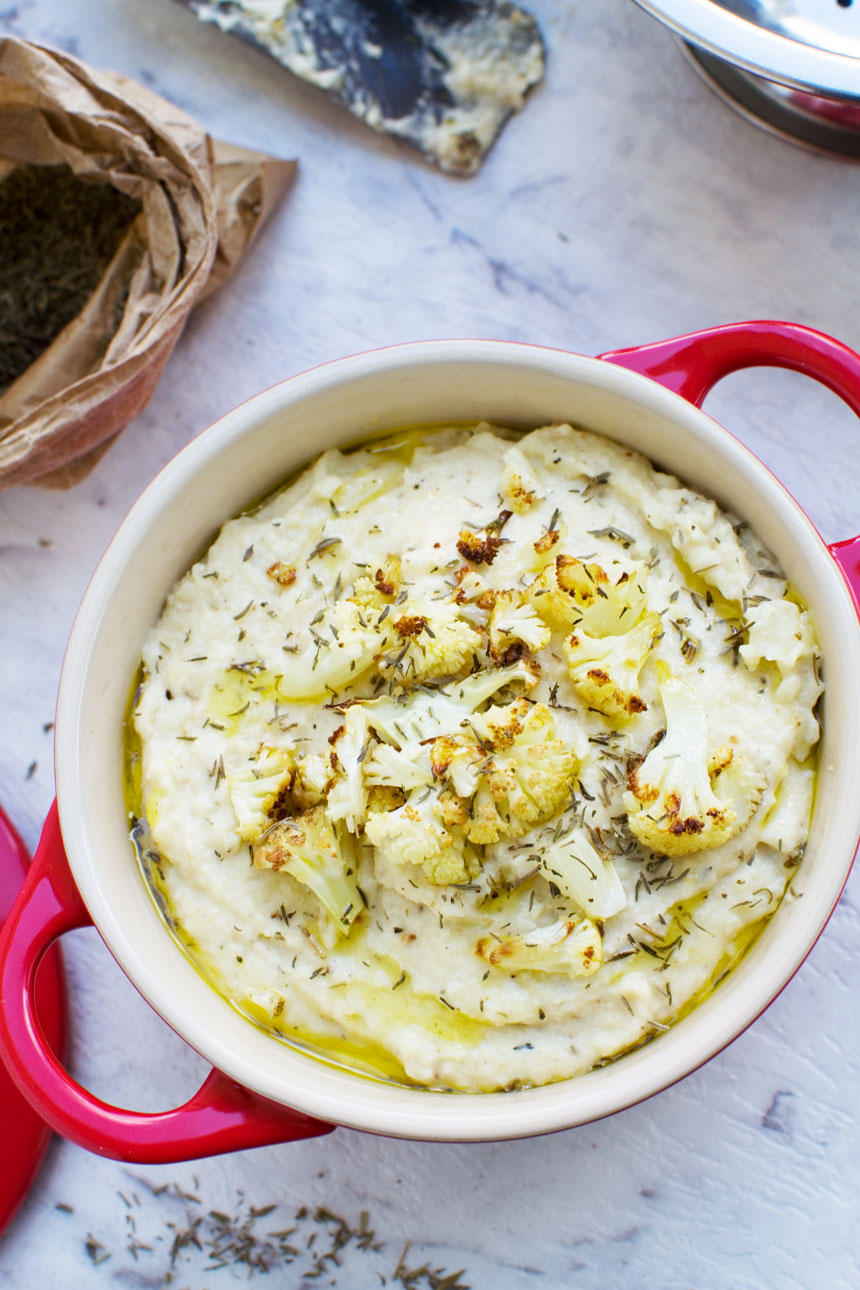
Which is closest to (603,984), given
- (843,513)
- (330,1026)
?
Answer: (330,1026)

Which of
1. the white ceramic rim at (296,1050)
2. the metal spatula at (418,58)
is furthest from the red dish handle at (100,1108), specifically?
the metal spatula at (418,58)

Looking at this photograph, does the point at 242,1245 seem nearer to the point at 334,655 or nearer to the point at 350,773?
the point at 350,773

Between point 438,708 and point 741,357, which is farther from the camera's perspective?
point 741,357

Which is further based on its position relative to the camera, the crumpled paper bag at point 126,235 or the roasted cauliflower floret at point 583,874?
the crumpled paper bag at point 126,235

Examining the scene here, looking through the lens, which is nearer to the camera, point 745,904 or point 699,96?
point 745,904

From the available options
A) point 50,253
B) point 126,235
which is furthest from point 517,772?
point 50,253

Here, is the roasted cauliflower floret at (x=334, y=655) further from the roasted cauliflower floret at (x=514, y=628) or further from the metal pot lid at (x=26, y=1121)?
the metal pot lid at (x=26, y=1121)

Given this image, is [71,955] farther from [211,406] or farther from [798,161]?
[798,161]
